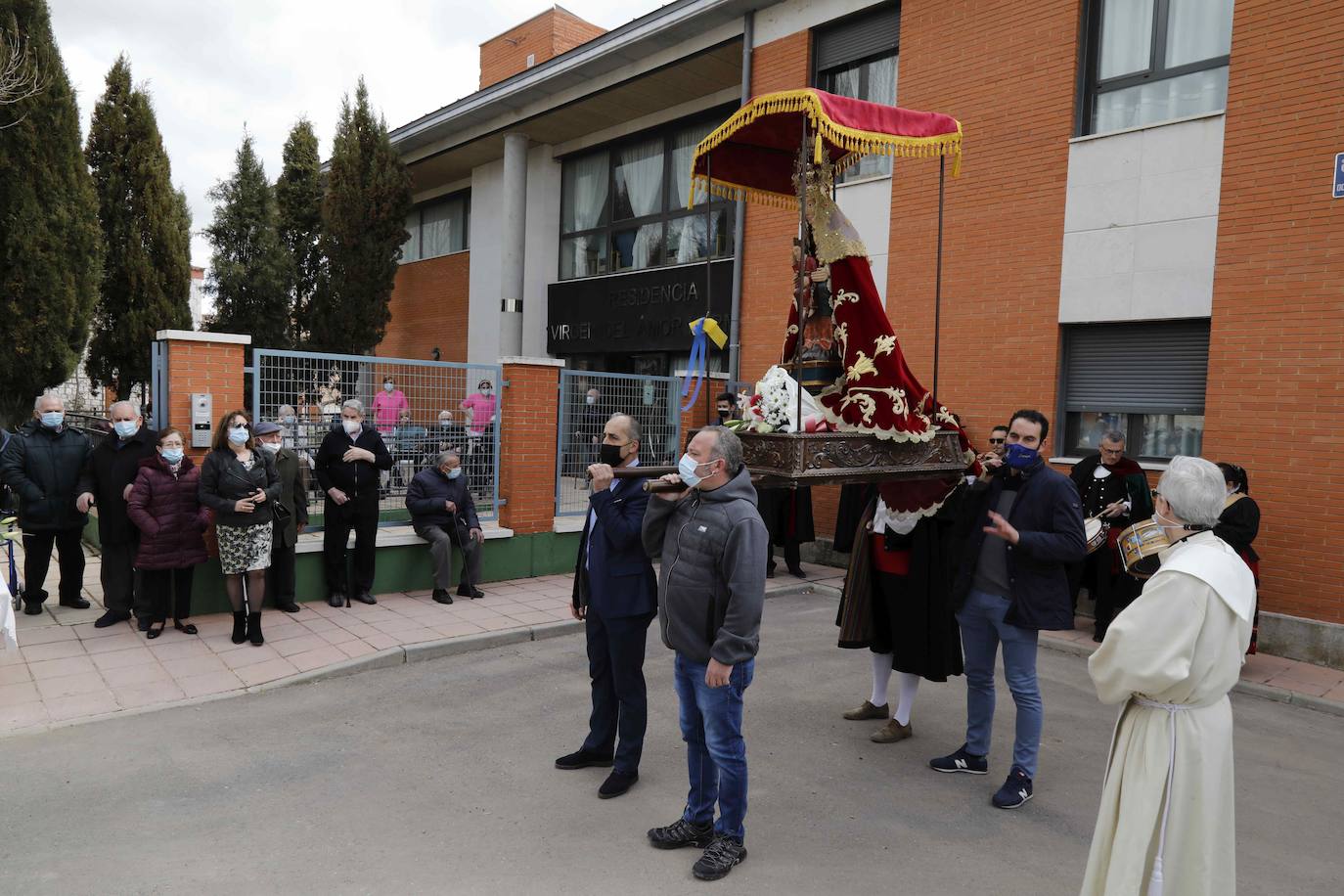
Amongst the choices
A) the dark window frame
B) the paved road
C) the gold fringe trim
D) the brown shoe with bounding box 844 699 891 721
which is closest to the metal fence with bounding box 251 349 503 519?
the paved road

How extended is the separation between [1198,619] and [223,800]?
4.43 metres

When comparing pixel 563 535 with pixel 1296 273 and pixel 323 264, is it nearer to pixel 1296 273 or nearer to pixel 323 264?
pixel 1296 273

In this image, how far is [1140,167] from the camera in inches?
343

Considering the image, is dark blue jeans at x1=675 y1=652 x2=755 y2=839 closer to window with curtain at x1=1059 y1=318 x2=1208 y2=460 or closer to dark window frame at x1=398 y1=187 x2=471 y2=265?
window with curtain at x1=1059 y1=318 x2=1208 y2=460

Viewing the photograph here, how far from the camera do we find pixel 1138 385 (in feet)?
29.3

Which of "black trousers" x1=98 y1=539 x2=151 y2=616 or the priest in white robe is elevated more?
the priest in white robe

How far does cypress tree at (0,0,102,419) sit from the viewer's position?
436 inches

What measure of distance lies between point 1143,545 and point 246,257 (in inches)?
724

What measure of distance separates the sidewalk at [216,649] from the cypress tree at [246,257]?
9992mm

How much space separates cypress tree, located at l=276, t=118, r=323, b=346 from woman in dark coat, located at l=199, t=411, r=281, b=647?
12.5 m

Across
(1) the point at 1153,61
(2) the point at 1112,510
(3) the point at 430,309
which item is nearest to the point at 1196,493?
(2) the point at 1112,510

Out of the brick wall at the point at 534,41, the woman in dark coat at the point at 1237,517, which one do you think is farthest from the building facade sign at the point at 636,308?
the woman in dark coat at the point at 1237,517

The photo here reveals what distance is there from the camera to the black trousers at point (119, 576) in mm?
7332

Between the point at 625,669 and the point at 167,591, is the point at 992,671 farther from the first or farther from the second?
the point at 167,591
